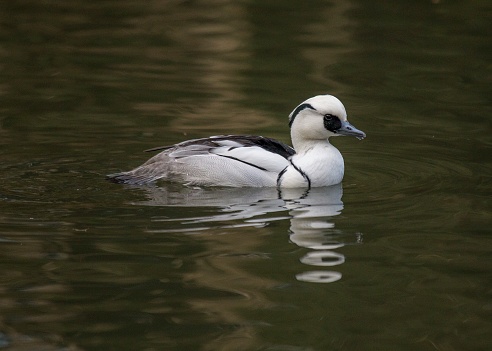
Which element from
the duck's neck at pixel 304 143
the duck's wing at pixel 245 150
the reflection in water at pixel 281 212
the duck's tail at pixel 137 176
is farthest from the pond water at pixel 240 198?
the duck's neck at pixel 304 143

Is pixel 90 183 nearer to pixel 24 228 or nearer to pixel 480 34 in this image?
pixel 24 228

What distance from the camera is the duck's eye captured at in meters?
10.6

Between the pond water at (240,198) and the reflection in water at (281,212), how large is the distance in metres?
0.03

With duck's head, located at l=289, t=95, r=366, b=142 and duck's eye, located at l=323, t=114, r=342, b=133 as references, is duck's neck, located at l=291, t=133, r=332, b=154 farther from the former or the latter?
duck's eye, located at l=323, t=114, r=342, b=133

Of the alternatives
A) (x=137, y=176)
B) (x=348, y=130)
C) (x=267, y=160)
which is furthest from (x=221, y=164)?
(x=348, y=130)

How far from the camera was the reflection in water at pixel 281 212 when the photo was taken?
840cm

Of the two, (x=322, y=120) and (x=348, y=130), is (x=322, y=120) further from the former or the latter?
(x=348, y=130)

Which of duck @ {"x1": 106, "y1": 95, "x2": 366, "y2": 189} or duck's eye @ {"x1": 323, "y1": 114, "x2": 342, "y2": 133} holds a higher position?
duck's eye @ {"x1": 323, "y1": 114, "x2": 342, "y2": 133}

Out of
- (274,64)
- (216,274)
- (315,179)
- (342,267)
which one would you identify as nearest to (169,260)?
(216,274)

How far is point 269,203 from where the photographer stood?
991 cm

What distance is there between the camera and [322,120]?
10.6 metres

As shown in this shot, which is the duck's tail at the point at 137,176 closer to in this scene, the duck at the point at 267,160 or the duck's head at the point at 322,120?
the duck at the point at 267,160

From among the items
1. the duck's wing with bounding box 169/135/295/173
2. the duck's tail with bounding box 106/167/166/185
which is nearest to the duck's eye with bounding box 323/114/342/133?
the duck's wing with bounding box 169/135/295/173

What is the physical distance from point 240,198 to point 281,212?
61cm
